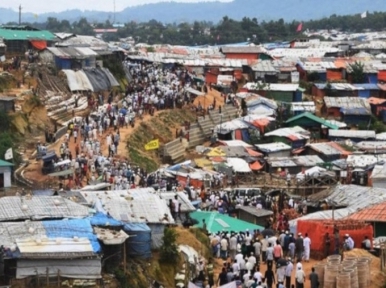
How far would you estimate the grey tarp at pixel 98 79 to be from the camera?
37694mm

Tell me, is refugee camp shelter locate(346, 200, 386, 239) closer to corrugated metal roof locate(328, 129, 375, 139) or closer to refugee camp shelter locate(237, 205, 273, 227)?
refugee camp shelter locate(237, 205, 273, 227)

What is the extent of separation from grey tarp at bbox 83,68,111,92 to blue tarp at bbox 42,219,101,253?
23.5 meters

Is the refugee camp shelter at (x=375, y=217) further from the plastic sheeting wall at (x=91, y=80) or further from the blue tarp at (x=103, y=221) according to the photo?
the plastic sheeting wall at (x=91, y=80)

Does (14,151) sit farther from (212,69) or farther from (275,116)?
(212,69)

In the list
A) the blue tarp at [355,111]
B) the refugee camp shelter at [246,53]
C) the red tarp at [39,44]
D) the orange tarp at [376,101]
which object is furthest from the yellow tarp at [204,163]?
the refugee camp shelter at [246,53]

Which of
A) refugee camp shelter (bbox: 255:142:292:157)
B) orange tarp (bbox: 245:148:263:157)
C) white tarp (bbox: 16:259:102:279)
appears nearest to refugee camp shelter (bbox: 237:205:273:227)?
white tarp (bbox: 16:259:102:279)

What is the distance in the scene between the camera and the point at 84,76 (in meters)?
37.6

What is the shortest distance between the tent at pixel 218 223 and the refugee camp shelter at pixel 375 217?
8.30 feet

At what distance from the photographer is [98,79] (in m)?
38.5

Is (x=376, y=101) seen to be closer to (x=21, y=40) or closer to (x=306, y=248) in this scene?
(x=21, y=40)

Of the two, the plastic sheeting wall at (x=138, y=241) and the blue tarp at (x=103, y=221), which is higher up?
the blue tarp at (x=103, y=221)

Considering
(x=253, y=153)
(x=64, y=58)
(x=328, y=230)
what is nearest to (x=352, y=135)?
(x=253, y=153)

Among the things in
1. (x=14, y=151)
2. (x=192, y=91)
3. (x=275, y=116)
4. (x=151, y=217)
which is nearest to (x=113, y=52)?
(x=192, y=91)

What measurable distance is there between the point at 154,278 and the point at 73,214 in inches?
73.0
